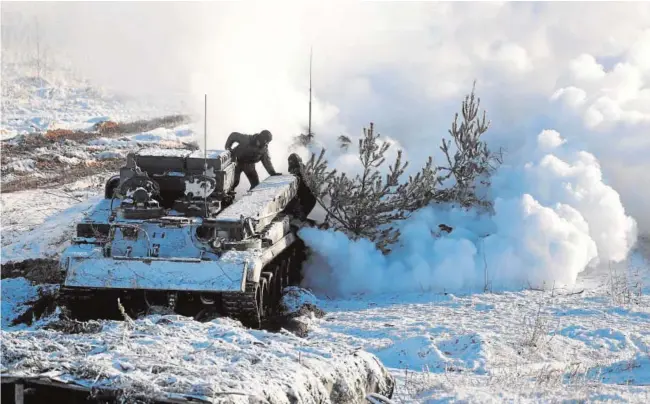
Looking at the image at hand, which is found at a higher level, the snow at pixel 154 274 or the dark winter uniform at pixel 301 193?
the dark winter uniform at pixel 301 193

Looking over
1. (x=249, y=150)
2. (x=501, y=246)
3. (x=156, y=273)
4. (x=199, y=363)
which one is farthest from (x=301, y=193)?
(x=199, y=363)

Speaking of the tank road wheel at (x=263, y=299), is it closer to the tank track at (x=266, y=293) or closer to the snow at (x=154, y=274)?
the tank track at (x=266, y=293)

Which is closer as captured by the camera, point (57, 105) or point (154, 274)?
point (154, 274)

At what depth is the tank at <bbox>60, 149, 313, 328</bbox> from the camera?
10773mm

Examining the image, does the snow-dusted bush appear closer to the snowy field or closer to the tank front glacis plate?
the snowy field

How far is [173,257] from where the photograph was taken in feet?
36.2

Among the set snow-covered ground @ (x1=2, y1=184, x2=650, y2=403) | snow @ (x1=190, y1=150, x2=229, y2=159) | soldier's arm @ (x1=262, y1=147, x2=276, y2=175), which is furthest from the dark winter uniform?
snow @ (x1=190, y1=150, x2=229, y2=159)

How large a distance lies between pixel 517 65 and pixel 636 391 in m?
19.3

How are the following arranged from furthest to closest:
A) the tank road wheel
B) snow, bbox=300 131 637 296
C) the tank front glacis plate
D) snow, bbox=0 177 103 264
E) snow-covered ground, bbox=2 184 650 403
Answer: snow, bbox=0 177 103 264 → snow, bbox=300 131 637 296 → the tank road wheel → the tank front glacis plate → snow-covered ground, bbox=2 184 650 403

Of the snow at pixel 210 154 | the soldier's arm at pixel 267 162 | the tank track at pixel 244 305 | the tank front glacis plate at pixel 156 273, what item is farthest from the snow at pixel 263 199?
the tank track at pixel 244 305

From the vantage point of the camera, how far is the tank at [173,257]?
1077cm

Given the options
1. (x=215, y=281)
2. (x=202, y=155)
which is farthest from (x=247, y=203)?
(x=215, y=281)

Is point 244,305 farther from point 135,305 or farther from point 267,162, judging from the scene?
point 267,162

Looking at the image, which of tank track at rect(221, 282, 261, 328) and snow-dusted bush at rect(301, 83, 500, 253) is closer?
tank track at rect(221, 282, 261, 328)
